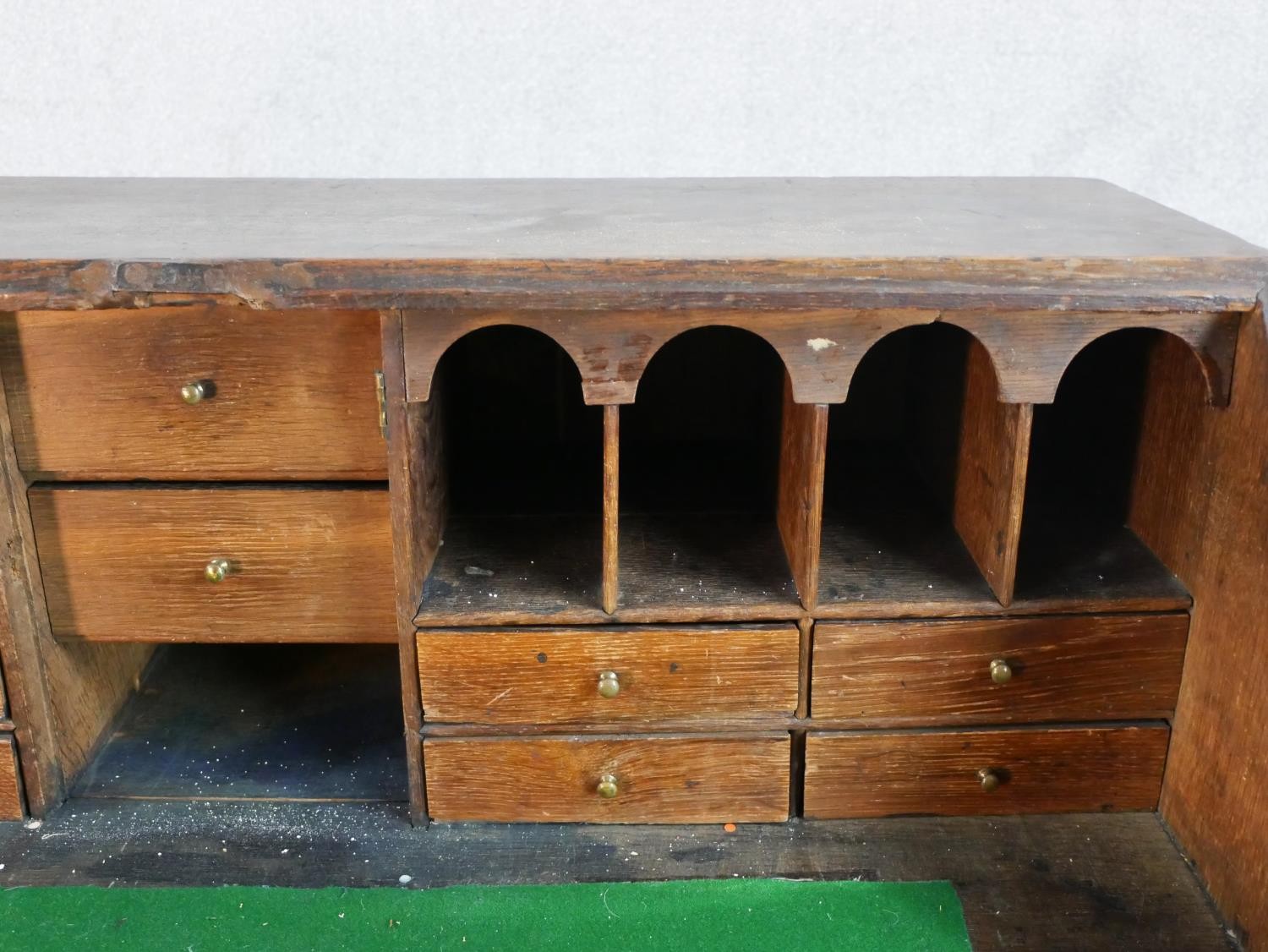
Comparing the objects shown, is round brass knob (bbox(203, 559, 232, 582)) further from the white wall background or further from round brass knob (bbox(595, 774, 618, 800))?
the white wall background

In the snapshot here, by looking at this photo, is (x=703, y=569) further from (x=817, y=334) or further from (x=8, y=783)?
(x=8, y=783)

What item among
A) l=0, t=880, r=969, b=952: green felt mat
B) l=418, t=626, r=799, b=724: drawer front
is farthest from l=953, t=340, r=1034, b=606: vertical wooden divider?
l=0, t=880, r=969, b=952: green felt mat

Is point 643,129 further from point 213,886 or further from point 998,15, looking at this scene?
point 213,886

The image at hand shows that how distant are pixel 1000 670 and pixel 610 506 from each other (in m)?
0.59

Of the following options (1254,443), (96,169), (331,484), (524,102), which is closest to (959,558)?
(1254,443)

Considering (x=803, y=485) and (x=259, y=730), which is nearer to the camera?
(x=803, y=485)

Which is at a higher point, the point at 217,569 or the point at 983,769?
the point at 217,569

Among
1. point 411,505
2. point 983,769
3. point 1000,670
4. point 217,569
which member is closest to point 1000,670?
point 1000,670

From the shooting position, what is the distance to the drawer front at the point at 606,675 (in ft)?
6.18

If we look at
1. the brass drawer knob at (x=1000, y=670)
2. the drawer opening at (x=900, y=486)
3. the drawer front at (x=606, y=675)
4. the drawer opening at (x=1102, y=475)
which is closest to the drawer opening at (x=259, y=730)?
the drawer front at (x=606, y=675)

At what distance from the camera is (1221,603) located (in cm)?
181

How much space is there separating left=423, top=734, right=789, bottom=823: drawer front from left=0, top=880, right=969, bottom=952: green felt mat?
128 millimetres

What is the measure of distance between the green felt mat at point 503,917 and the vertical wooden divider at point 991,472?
0.45m

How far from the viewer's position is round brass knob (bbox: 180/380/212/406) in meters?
1.80
